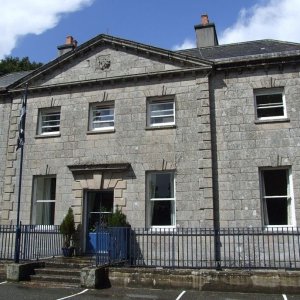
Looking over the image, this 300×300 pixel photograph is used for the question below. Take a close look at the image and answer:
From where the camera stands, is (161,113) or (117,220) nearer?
(117,220)

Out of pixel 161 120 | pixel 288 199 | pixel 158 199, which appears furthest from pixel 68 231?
pixel 288 199

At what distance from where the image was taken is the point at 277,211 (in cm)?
1302

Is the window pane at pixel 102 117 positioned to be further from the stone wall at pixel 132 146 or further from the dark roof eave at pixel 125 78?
the dark roof eave at pixel 125 78

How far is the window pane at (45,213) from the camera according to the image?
1525 centimetres

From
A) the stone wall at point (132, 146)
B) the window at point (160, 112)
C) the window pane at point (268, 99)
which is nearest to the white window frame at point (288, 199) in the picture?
the stone wall at point (132, 146)

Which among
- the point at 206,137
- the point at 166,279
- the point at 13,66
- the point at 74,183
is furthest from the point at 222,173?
the point at 13,66

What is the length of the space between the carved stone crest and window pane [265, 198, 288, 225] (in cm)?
805

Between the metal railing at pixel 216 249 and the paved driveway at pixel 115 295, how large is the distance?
5.16 ft

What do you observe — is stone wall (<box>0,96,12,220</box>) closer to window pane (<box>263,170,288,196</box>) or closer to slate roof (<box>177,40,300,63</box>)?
slate roof (<box>177,40,300,63</box>)

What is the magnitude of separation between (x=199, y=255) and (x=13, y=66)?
26772mm

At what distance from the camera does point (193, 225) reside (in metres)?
13.2

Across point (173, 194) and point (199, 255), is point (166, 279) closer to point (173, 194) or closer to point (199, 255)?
point (199, 255)

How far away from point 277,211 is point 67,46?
A: 543 inches

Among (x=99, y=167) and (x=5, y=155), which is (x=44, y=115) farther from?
(x=99, y=167)
